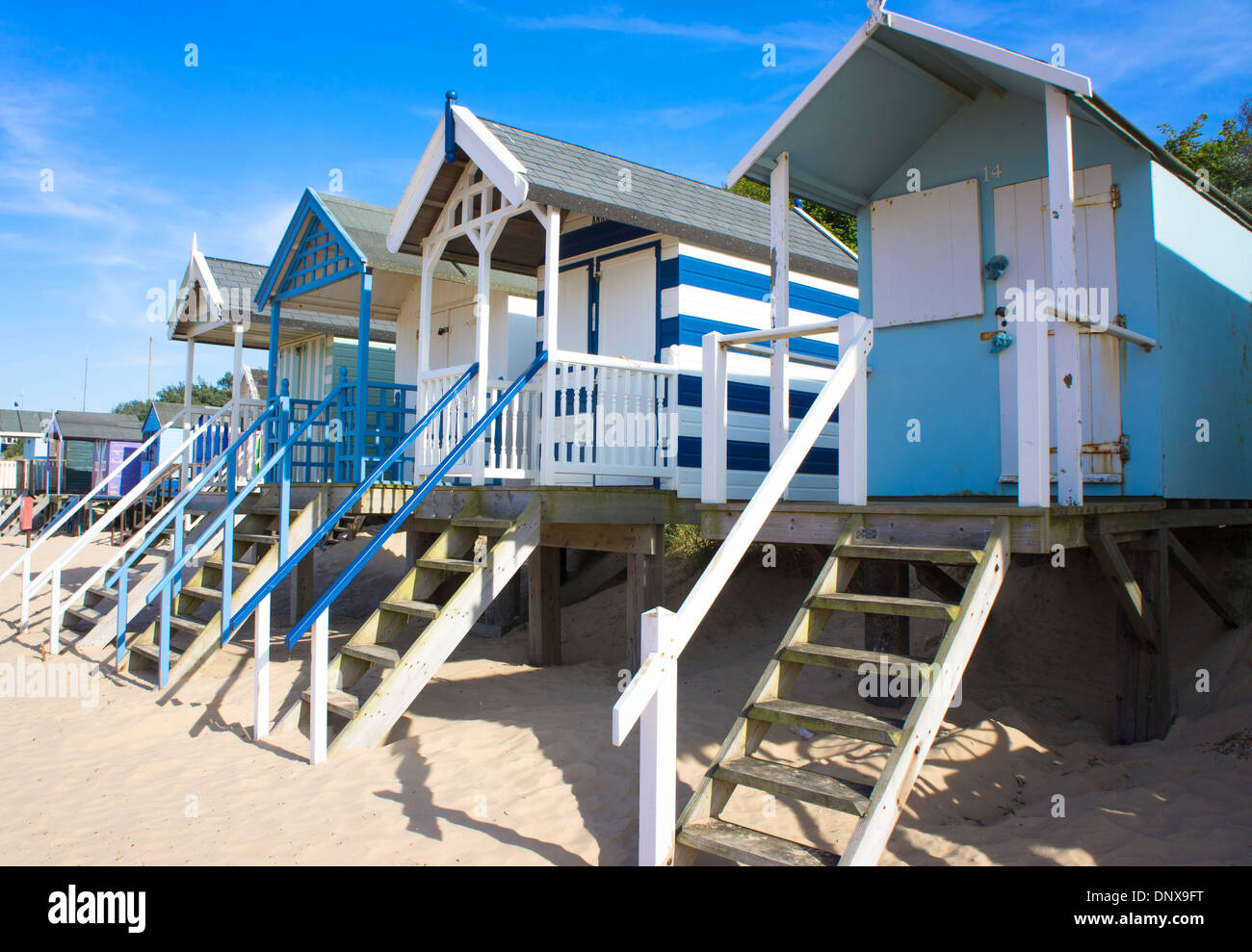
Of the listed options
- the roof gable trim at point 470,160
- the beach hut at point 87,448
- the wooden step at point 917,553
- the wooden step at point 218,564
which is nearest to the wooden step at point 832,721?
the wooden step at point 917,553

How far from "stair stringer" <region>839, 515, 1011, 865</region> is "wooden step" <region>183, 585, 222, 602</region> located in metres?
6.83

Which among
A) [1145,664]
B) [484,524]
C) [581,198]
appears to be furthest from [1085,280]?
[484,524]

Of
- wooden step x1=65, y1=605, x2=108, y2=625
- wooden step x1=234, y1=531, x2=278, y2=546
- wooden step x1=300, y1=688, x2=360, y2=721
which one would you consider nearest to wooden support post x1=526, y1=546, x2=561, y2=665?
wooden step x1=234, y1=531, x2=278, y2=546

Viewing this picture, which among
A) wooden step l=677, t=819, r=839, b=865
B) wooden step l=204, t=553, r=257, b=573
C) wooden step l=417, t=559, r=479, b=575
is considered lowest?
Result: wooden step l=677, t=819, r=839, b=865

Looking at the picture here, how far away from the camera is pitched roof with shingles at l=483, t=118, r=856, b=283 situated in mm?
7625

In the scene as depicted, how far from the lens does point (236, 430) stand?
1171 centimetres

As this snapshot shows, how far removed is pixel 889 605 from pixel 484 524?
367 cm

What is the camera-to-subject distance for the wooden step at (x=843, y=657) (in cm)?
407

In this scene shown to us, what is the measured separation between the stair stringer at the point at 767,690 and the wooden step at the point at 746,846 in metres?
0.07

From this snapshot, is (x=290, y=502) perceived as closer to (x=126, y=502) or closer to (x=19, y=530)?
(x=126, y=502)

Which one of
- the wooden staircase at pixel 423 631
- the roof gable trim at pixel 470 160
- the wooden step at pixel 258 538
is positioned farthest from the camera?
the wooden step at pixel 258 538

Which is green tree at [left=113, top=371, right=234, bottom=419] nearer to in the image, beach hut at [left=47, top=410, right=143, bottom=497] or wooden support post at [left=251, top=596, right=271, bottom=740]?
beach hut at [left=47, top=410, right=143, bottom=497]

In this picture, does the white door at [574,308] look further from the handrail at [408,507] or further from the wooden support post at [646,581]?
the wooden support post at [646,581]

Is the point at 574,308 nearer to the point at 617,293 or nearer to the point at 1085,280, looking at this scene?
the point at 617,293
